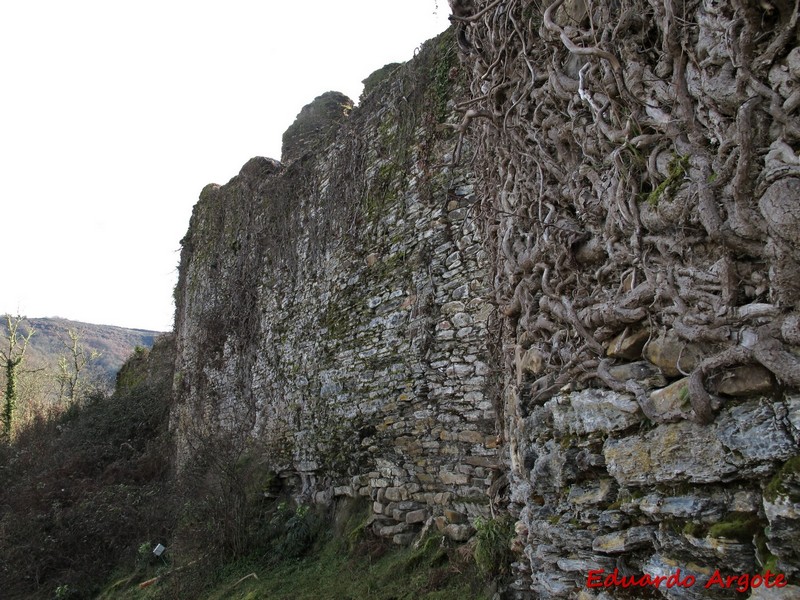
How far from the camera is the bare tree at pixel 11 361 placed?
19594mm

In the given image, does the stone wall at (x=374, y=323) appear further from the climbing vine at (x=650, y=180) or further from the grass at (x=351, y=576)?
the climbing vine at (x=650, y=180)

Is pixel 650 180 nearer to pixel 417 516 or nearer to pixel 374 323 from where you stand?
pixel 417 516

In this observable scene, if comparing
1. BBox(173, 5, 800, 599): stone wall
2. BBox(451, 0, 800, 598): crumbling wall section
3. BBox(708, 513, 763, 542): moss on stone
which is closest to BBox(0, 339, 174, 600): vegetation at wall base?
BBox(173, 5, 800, 599): stone wall

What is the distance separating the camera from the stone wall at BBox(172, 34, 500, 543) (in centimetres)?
545

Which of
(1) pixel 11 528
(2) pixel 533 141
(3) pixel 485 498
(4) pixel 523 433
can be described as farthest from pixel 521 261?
(1) pixel 11 528

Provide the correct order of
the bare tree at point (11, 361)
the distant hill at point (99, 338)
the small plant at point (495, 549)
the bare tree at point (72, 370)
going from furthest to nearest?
the distant hill at point (99, 338) → the bare tree at point (72, 370) → the bare tree at point (11, 361) → the small plant at point (495, 549)

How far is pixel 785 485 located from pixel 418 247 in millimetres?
4899

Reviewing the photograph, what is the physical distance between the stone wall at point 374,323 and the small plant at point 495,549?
70 centimetres

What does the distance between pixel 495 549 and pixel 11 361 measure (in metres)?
23.0

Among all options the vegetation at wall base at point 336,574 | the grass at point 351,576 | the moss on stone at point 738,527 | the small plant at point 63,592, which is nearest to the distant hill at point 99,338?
the small plant at point 63,592

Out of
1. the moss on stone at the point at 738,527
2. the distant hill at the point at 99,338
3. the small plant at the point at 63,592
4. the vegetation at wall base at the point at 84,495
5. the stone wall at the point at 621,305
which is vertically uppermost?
the distant hill at the point at 99,338

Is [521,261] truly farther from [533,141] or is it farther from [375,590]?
[375,590]

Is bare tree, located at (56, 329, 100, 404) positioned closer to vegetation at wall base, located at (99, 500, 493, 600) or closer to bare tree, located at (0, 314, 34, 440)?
bare tree, located at (0, 314, 34, 440)

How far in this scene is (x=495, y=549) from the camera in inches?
156
